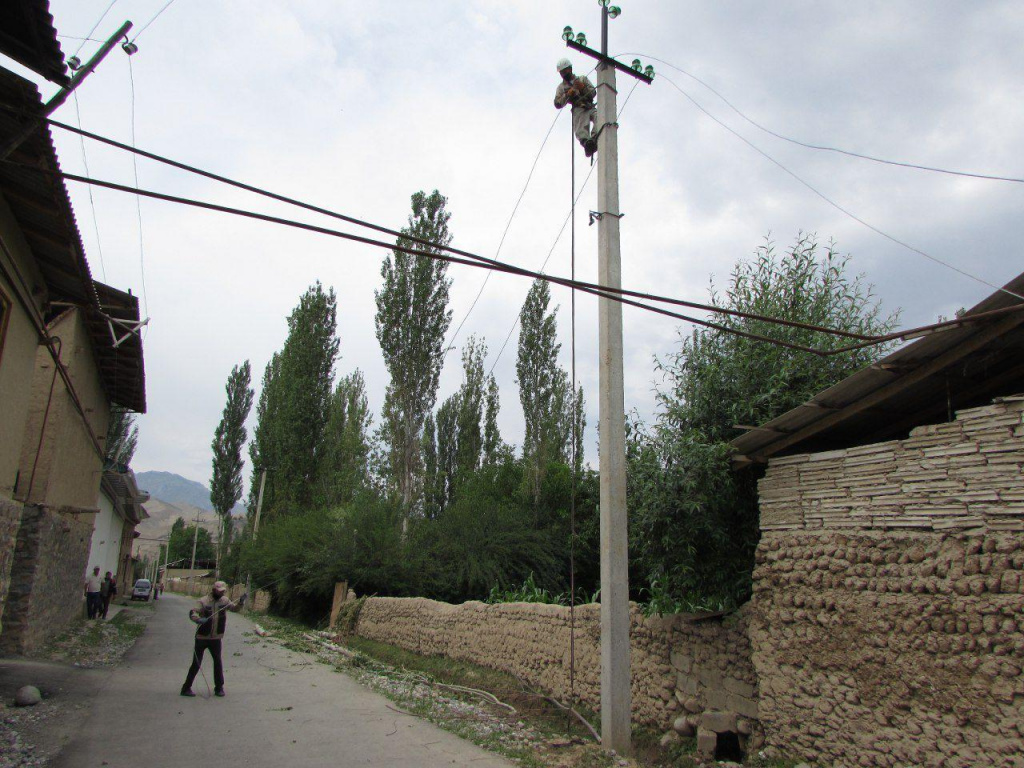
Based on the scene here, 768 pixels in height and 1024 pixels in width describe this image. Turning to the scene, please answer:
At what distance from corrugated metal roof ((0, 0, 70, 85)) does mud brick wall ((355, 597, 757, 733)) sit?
880 centimetres

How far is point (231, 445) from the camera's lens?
149 ft

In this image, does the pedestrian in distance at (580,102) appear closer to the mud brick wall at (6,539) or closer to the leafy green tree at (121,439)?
the mud brick wall at (6,539)

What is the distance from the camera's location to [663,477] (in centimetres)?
806

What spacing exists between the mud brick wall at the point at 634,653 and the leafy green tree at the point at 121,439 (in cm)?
2229

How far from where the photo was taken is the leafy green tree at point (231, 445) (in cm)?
4459

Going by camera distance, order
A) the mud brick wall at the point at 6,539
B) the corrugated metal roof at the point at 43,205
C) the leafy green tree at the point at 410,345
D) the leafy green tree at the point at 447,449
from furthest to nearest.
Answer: the leafy green tree at the point at 447,449 → the leafy green tree at the point at 410,345 → the mud brick wall at the point at 6,539 → the corrugated metal roof at the point at 43,205

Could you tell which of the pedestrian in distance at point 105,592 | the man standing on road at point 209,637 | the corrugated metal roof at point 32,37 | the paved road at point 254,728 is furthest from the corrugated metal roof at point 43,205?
the pedestrian in distance at point 105,592

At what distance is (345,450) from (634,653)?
25622mm

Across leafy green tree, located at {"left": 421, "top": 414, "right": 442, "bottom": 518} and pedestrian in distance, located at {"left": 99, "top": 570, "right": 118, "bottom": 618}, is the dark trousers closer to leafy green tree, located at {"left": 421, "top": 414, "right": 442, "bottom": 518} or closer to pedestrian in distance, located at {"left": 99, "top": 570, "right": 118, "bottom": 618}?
pedestrian in distance, located at {"left": 99, "top": 570, "right": 118, "bottom": 618}

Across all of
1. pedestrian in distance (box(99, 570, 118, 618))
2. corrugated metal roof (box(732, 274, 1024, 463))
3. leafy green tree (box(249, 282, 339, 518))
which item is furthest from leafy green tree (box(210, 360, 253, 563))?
corrugated metal roof (box(732, 274, 1024, 463))

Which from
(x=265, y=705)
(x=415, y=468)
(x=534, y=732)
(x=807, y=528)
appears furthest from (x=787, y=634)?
(x=415, y=468)

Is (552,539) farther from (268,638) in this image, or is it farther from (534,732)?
(534,732)

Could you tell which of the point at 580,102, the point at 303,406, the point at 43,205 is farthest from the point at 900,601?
the point at 303,406

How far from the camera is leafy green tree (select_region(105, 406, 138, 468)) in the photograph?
3156 cm
